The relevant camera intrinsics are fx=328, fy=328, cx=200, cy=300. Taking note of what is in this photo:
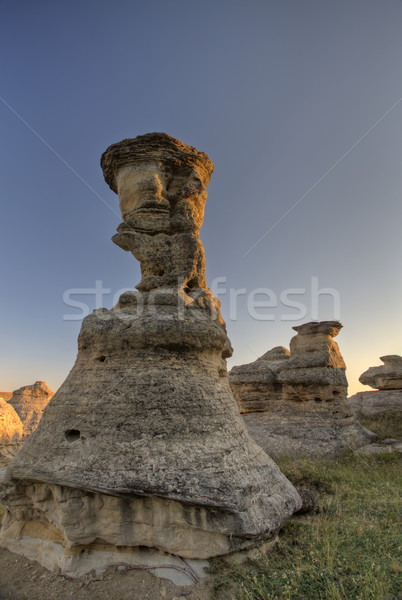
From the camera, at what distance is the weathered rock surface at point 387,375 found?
59.2 feet

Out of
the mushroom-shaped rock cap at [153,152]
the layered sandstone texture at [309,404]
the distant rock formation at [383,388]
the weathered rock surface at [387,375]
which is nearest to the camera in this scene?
the mushroom-shaped rock cap at [153,152]

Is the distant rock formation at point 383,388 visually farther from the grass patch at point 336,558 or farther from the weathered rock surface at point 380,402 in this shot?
the grass patch at point 336,558

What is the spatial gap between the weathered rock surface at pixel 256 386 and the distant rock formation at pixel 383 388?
27.8 feet

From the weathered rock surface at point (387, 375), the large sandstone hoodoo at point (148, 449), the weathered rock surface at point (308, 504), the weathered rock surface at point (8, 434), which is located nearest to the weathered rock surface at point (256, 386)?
the weathered rock surface at point (308, 504)

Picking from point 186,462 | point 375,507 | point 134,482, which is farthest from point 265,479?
point 375,507

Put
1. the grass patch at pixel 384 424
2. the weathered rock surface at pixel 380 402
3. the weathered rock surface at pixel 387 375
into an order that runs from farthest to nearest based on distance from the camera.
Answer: the weathered rock surface at pixel 387 375
the weathered rock surface at pixel 380 402
the grass patch at pixel 384 424

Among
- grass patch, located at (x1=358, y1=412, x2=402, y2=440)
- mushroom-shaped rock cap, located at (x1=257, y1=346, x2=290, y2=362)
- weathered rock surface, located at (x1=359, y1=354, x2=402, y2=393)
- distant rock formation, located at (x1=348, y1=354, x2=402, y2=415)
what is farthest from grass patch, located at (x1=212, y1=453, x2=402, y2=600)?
weathered rock surface, located at (x1=359, y1=354, x2=402, y2=393)

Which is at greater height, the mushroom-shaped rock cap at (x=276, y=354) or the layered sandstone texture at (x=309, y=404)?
the mushroom-shaped rock cap at (x=276, y=354)

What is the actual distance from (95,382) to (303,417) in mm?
8070

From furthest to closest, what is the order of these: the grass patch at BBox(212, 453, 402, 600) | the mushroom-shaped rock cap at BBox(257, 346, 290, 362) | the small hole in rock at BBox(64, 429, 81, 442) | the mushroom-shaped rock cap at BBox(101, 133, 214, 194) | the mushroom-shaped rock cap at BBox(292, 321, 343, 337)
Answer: the mushroom-shaped rock cap at BBox(257, 346, 290, 362) < the mushroom-shaped rock cap at BBox(292, 321, 343, 337) < the mushroom-shaped rock cap at BBox(101, 133, 214, 194) < the small hole in rock at BBox(64, 429, 81, 442) < the grass patch at BBox(212, 453, 402, 600)

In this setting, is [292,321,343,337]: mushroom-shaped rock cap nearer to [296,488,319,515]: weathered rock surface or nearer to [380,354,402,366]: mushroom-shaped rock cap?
[296,488,319,515]: weathered rock surface

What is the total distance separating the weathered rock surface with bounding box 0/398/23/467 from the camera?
1146cm

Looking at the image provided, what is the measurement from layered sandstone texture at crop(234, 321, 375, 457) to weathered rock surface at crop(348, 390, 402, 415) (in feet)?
23.8

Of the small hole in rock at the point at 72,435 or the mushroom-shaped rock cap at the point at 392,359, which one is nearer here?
the small hole in rock at the point at 72,435
